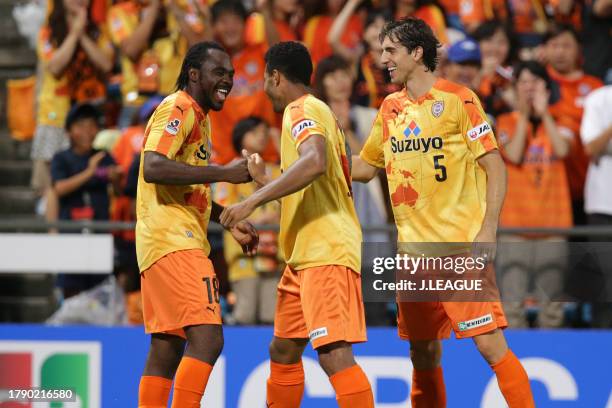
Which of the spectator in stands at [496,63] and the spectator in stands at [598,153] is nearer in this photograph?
the spectator in stands at [598,153]

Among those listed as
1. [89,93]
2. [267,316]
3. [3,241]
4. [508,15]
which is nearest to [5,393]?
[3,241]

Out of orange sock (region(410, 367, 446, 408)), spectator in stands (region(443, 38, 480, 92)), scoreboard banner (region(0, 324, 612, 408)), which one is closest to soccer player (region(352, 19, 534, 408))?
orange sock (region(410, 367, 446, 408))

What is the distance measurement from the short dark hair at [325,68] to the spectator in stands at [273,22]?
2.98ft

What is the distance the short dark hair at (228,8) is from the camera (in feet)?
35.6

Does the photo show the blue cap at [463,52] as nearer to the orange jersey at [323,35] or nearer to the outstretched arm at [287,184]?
the orange jersey at [323,35]

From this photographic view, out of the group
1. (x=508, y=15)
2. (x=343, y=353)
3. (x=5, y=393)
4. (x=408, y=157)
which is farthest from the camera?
(x=508, y=15)

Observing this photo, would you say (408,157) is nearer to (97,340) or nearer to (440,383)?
(440,383)

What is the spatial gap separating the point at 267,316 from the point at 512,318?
6.29 ft

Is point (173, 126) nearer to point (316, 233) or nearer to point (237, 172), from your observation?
point (237, 172)

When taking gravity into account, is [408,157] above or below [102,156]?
below

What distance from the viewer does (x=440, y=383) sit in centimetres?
724

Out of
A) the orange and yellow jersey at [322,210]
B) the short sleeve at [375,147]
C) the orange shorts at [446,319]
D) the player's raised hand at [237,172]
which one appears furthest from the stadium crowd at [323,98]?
the player's raised hand at [237,172]

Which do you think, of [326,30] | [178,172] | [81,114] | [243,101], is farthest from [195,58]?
[326,30]

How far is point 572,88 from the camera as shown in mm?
10594
